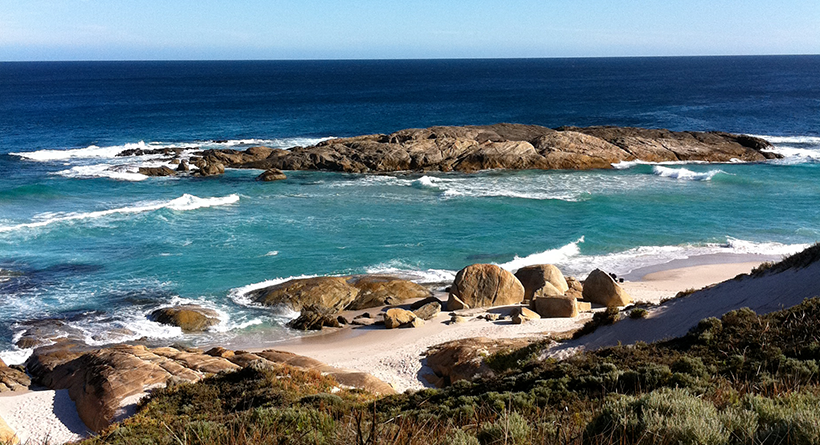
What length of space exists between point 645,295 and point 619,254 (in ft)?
22.6

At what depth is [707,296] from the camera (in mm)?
17281

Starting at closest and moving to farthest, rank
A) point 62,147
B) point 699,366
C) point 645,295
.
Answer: point 699,366, point 645,295, point 62,147

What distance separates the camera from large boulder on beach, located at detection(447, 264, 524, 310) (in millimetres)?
23625

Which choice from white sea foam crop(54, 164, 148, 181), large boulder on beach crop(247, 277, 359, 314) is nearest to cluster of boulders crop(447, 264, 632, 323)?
large boulder on beach crop(247, 277, 359, 314)

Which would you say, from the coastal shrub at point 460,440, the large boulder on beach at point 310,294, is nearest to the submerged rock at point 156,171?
the large boulder on beach at point 310,294

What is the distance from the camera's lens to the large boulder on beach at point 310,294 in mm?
23922

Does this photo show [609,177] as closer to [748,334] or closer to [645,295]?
[645,295]

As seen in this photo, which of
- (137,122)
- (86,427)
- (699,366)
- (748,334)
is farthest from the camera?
(137,122)

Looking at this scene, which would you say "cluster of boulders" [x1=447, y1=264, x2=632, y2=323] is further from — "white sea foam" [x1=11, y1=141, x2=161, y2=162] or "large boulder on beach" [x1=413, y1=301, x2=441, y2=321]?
"white sea foam" [x1=11, y1=141, x2=161, y2=162]

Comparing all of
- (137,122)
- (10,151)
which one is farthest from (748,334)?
(137,122)

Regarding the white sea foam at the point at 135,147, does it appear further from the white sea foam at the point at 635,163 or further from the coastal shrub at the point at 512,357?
the coastal shrub at the point at 512,357

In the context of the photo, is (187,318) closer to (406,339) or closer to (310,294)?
(310,294)

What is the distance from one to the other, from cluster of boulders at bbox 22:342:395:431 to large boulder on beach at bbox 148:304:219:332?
12.1 feet

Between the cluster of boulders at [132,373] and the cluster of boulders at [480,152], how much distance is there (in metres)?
30.5
